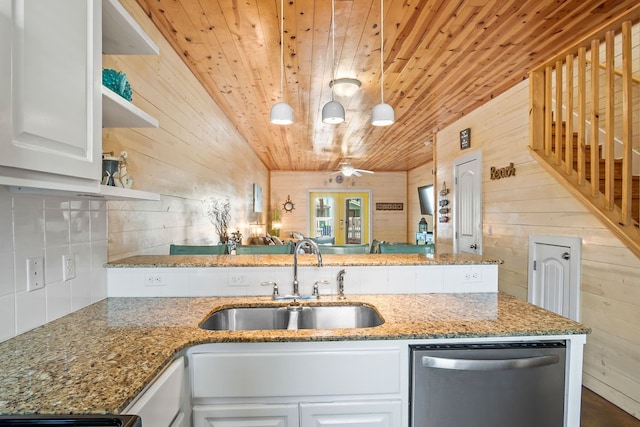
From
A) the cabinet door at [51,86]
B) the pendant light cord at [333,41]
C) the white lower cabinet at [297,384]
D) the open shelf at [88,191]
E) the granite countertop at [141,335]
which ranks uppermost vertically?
the pendant light cord at [333,41]

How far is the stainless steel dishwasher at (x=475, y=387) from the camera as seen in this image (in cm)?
126

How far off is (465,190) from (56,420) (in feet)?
14.7

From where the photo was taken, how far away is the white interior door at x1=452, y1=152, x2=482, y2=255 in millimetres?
4074

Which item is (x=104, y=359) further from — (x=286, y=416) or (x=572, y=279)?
(x=572, y=279)

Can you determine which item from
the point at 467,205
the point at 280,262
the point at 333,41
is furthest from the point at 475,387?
the point at 467,205

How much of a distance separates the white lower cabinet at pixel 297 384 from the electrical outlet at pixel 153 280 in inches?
26.9

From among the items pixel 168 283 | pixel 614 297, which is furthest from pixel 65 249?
pixel 614 297

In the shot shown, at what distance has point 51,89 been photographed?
0.94m

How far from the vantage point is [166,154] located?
251 cm

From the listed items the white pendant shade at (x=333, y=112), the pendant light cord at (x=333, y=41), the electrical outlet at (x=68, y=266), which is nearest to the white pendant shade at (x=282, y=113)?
the white pendant shade at (x=333, y=112)

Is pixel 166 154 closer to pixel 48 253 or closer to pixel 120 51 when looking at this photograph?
pixel 120 51

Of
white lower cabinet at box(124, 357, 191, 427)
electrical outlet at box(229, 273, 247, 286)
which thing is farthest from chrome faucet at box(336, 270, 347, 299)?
white lower cabinet at box(124, 357, 191, 427)

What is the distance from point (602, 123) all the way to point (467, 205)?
1.75 metres

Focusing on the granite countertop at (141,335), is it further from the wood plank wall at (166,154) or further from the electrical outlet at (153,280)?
the wood plank wall at (166,154)
